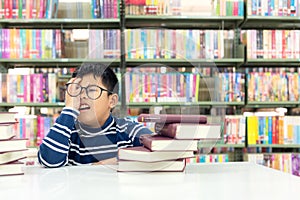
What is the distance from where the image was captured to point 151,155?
3.04 feet

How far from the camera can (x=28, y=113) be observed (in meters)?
3.02

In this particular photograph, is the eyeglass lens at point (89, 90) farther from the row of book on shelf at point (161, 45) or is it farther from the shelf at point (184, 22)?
the shelf at point (184, 22)

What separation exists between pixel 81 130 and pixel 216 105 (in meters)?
0.34

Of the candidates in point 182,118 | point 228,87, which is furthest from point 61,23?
point 182,118

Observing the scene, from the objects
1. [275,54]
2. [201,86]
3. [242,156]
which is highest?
[275,54]

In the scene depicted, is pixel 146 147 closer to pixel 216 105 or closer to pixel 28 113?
pixel 216 105

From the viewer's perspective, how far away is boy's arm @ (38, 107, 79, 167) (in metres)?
1.12

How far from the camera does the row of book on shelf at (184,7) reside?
9.76 feet

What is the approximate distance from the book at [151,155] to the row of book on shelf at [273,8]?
229cm

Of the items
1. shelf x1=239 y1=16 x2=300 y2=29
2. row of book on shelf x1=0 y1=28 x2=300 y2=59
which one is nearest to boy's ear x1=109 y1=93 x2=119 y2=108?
row of book on shelf x1=0 y1=28 x2=300 y2=59

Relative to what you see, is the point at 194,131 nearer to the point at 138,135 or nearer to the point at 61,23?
the point at 138,135

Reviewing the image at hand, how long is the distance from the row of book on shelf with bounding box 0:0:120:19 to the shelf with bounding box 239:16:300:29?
39.5 inches

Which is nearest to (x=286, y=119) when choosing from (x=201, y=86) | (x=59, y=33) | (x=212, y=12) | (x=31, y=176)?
(x=212, y=12)

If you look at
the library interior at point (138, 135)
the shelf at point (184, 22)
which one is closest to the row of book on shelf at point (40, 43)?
the shelf at point (184, 22)
